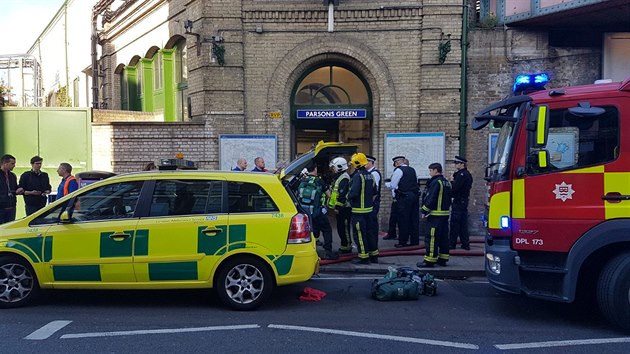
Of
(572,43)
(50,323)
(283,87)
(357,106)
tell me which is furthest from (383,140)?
(50,323)

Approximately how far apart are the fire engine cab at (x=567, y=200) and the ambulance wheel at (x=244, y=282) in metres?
2.59

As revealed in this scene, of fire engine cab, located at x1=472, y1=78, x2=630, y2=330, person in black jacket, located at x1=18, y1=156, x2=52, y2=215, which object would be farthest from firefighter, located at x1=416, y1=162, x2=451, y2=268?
person in black jacket, located at x1=18, y1=156, x2=52, y2=215

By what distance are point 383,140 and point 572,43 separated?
4.53 meters

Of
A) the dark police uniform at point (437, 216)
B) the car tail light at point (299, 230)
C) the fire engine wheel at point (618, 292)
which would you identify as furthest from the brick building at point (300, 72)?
the fire engine wheel at point (618, 292)

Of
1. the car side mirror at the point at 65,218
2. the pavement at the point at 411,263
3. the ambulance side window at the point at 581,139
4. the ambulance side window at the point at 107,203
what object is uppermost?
the ambulance side window at the point at 581,139

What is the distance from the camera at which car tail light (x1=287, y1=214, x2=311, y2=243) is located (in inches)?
236

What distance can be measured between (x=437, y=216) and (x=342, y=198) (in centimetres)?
162

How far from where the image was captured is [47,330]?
17.1 ft

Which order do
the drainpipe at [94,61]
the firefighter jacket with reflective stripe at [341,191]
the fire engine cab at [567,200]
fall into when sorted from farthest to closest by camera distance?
the drainpipe at [94,61] < the firefighter jacket with reflective stripe at [341,191] < the fire engine cab at [567,200]

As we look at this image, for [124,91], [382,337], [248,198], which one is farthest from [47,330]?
[124,91]

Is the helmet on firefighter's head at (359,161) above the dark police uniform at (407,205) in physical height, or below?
above

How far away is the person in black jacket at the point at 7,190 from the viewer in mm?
8781

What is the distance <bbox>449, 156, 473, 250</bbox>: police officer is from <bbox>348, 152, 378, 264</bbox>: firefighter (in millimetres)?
1824

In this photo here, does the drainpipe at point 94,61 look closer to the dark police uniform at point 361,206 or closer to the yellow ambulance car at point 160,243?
the dark police uniform at point 361,206
